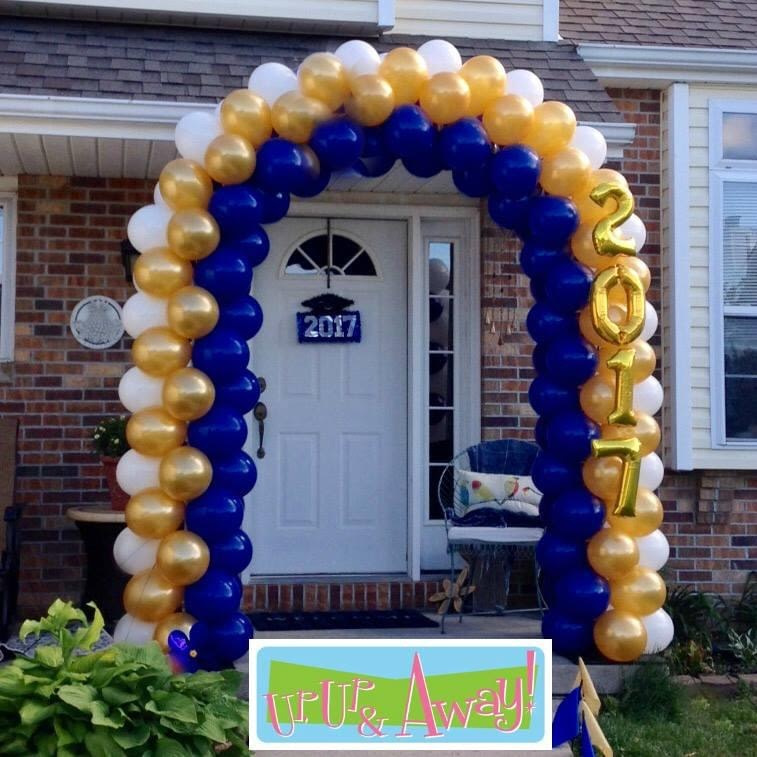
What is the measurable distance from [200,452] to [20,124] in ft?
6.16

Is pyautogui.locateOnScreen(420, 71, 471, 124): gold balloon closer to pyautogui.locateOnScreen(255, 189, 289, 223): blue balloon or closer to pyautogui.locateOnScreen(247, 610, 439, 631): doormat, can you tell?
pyautogui.locateOnScreen(255, 189, 289, 223): blue balloon

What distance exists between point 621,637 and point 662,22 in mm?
3969

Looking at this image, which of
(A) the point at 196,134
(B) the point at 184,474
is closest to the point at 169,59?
(A) the point at 196,134

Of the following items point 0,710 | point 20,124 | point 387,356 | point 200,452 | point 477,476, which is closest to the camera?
point 0,710

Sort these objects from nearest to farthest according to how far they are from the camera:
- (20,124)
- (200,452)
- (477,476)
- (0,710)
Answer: (0,710), (200,452), (20,124), (477,476)

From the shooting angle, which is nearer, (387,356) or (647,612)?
(647,612)

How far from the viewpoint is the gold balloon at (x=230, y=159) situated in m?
4.90

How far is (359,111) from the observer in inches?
196

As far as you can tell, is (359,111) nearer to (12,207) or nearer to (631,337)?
(631,337)

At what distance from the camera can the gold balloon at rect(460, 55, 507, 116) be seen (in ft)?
16.6

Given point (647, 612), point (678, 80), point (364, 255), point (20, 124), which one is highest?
point (678, 80)

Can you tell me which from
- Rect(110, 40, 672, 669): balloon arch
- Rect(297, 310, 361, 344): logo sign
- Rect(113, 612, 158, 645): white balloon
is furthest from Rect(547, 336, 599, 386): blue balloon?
Rect(113, 612, 158, 645): white balloon

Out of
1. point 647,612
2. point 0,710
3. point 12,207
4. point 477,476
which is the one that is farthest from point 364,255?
point 0,710

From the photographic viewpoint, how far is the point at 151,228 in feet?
16.5
